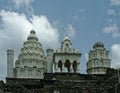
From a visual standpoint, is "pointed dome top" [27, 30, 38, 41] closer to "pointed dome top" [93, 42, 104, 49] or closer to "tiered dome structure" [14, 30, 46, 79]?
"tiered dome structure" [14, 30, 46, 79]

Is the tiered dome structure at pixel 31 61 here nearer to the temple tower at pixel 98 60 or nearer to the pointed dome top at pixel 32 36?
the pointed dome top at pixel 32 36

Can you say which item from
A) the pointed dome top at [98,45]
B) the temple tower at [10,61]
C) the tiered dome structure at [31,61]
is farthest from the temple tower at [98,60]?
the temple tower at [10,61]

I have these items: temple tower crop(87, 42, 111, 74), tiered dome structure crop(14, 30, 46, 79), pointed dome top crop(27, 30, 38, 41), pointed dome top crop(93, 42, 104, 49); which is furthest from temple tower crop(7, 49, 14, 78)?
pointed dome top crop(93, 42, 104, 49)

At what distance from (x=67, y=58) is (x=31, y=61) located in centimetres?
1382

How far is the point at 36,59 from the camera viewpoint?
103 meters

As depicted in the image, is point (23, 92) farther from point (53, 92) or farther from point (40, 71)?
point (40, 71)

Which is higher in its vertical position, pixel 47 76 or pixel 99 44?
pixel 99 44

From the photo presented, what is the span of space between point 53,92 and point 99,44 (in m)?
37.5

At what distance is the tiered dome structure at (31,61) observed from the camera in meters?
100

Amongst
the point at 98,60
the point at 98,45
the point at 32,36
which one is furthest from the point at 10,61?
the point at 98,45

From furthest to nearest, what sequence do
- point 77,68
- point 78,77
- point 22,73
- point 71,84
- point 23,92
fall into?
point 22,73
point 77,68
point 78,77
point 71,84
point 23,92

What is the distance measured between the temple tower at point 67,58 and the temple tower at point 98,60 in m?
6.13

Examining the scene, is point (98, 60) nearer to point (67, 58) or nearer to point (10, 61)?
point (67, 58)

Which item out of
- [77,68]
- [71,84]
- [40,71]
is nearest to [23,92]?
[71,84]
